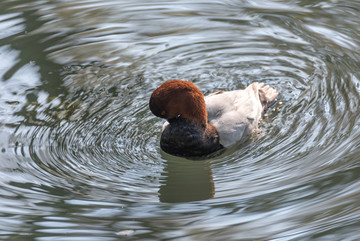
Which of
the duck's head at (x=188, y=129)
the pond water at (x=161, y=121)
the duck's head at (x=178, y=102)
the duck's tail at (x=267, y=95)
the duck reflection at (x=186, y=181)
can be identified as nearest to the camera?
the pond water at (x=161, y=121)

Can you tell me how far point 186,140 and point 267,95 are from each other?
131cm

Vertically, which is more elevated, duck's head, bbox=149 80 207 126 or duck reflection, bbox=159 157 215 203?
duck's head, bbox=149 80 207 126

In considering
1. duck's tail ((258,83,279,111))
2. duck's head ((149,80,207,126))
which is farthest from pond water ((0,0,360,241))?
duck's head ((149,80,207,126))

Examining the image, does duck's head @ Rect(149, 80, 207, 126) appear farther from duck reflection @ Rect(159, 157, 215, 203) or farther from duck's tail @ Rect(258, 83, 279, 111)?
duck's tail @ Rect(258, 83, 279, 111)

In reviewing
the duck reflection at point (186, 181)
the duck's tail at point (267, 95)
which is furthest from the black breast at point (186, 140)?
the duck's tail at point (267, 95)

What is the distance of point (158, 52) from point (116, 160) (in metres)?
2.50

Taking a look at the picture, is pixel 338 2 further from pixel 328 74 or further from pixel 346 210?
pixel 346 210

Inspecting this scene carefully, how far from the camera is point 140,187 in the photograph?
4.69 meters

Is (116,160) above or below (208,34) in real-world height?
below

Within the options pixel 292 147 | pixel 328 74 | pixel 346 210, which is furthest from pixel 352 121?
pixel 346 210

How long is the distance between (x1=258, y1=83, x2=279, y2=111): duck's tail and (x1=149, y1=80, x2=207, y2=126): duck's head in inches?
35.9

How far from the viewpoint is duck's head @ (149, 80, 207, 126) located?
16.9 ft

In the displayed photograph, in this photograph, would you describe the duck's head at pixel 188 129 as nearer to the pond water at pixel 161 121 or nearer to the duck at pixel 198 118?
the duck at pixel 198 118

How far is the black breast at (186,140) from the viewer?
5.47m
